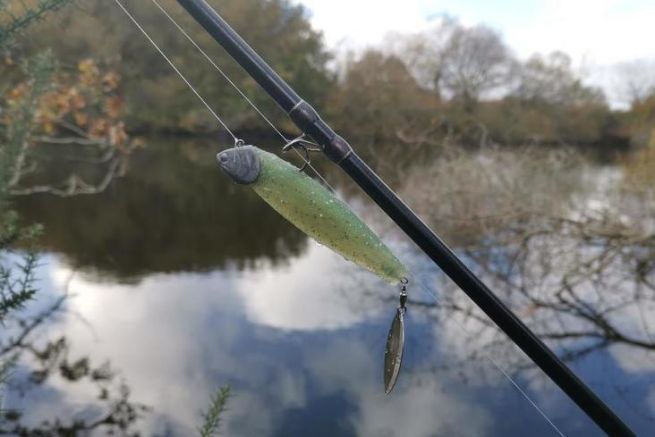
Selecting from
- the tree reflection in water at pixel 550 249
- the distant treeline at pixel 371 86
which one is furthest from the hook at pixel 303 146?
the distant treeline at pixel 371 86

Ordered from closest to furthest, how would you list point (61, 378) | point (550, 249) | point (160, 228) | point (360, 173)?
point (360, 173) < point (61, 378) < point (550, 249) < point (160, 228)

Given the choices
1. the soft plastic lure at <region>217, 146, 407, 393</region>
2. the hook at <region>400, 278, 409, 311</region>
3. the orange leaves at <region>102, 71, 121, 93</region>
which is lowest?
the hook at <region>400, 278, 409, 311</region>

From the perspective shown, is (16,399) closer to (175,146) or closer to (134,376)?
(134,376)

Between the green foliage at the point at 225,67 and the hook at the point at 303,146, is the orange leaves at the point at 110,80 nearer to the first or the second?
the hook at the point at 303,146

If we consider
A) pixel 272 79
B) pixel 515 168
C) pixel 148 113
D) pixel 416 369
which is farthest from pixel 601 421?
pixel 148 113

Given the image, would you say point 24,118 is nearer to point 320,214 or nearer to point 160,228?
point 320,214

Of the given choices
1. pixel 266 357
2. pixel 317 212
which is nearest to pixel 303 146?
pixel 317 212

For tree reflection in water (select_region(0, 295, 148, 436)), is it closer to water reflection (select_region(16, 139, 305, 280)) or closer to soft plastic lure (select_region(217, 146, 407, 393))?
water reflection (select_region(16, 139, 305, 280))

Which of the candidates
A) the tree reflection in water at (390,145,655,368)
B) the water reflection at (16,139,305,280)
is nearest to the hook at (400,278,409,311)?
the tree reflection in water at (390,145,655,368)
